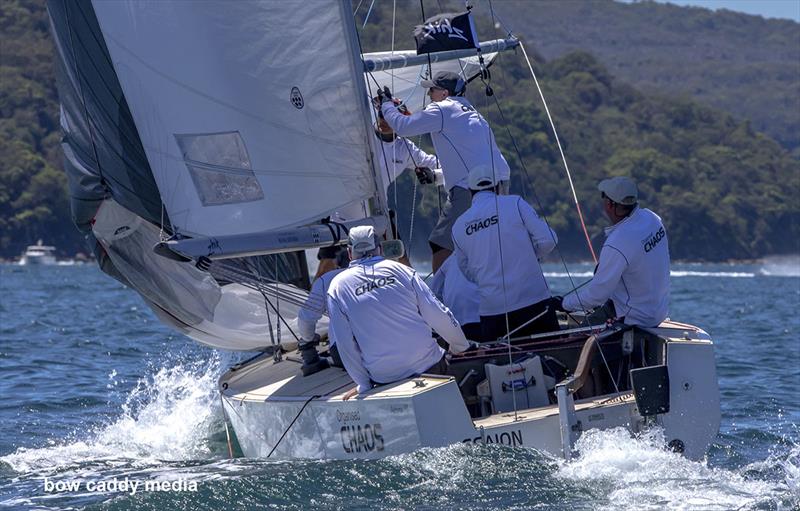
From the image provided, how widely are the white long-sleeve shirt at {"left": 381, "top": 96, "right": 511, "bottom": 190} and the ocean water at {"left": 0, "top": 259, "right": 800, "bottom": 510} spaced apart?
2018 millimetres

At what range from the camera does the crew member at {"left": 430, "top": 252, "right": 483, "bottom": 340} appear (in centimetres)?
697

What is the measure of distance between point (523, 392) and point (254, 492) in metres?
1.34

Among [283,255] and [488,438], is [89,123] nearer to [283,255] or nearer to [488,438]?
[283,255]

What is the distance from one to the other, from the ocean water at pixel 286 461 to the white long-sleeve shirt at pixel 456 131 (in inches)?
79.5

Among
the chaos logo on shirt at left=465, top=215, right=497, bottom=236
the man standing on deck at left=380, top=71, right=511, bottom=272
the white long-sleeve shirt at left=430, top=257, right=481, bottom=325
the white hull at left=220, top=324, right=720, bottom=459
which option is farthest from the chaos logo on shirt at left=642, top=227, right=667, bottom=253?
the man standing on deck at left=380, top=71, right=511, bottom=272

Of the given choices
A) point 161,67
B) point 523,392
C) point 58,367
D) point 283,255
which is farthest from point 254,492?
point 58,367

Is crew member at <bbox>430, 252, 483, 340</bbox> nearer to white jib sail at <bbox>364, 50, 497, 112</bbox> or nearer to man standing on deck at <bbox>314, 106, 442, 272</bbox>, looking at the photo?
man standing on deck at <bbox>314, 106, 442, 272</bbox>

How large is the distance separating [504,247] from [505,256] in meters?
0.05

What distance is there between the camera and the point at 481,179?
6.78 m

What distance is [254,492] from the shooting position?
19.5 feet

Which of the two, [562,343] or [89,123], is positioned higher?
[89,123]

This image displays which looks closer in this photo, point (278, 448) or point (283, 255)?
point (278, 448)

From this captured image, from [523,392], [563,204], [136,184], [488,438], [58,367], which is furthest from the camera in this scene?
[563,204]

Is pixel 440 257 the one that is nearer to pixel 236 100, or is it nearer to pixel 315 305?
pixel 315 305
